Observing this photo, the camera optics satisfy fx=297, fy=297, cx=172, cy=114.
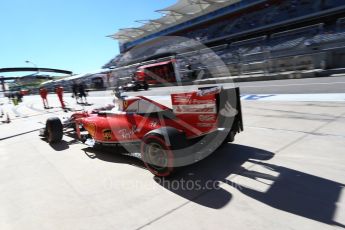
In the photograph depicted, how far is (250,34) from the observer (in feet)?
132

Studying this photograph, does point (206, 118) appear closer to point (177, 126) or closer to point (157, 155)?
point (177, 126)

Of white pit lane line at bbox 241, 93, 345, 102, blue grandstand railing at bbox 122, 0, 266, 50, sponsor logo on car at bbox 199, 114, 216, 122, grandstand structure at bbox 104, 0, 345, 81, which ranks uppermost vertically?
blue grandstand railing at bbox 122, 0, 266, 50

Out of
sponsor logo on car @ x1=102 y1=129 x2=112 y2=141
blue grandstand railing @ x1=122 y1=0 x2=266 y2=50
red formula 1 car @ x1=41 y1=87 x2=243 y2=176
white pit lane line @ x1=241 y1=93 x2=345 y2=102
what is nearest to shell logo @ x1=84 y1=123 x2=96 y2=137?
sponsor logo on car @ x1=102 y1=129 x2=112 y2=141

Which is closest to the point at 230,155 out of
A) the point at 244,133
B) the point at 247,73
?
the point at 244,133

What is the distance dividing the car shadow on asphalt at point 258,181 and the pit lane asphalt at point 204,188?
0.04ft

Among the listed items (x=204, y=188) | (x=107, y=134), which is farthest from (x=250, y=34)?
(x=204, y=188)

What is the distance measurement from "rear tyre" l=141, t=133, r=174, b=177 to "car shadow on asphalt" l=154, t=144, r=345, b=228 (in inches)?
6.3

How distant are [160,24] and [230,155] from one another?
5785 cm

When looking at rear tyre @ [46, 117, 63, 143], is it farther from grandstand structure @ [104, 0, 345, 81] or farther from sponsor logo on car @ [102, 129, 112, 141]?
grandstand structure @ [104, 0, 345, 81]

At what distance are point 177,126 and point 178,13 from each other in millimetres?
49845

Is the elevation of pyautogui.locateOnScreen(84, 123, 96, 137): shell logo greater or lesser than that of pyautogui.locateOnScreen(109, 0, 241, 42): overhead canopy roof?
lesser

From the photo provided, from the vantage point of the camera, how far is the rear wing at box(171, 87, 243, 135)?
4.51 metres

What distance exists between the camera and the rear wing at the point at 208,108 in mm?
4512

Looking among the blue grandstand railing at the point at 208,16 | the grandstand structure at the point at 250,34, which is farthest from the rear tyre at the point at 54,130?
the blue grandstand railing at the point at 208,16
